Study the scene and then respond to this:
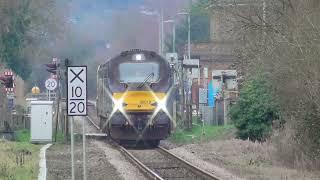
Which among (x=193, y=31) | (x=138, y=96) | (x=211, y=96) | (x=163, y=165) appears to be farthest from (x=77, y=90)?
(x=193, y=31)

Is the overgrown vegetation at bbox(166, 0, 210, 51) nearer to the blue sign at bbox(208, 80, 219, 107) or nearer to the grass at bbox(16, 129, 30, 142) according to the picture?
the blue sign at bbox(208, 80, 219, 107)

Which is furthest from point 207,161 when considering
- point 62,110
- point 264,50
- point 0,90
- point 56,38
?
point 56,38

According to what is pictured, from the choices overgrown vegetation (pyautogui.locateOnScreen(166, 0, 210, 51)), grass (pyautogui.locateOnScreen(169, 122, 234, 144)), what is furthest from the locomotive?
overgrown vegetation (pyautogui.locateOnScreen(166, 0, 210, 51))

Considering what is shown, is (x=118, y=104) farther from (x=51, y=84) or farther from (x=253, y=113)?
(x=51, y=84)

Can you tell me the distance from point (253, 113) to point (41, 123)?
883cm

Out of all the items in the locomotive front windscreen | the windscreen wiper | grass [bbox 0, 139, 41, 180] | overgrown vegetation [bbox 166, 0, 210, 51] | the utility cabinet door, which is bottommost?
grass [bbox 0, 139, 41, 180]

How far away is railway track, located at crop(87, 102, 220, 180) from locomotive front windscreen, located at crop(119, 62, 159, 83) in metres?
2.62

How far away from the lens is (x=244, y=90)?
93.2ft

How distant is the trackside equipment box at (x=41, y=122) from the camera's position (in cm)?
3081

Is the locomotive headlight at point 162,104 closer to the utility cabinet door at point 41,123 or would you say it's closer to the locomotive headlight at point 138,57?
the locomotive headlight at point 138,57

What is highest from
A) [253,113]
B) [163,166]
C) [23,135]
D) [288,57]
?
[288,57]

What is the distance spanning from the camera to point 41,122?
102 ft

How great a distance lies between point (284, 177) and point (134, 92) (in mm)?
10815

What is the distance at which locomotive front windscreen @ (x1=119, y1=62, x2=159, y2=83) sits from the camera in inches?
1120
